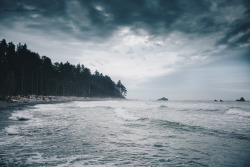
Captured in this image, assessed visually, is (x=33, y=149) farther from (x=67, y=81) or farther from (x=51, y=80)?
(x=67, y=81)

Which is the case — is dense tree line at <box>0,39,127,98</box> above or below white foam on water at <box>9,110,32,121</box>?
above

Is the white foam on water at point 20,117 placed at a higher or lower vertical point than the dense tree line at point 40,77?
lower

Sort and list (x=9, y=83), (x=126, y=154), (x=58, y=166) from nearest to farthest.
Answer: (x=58, y=166) → (x=126, y=154) → (x=9, y=83)

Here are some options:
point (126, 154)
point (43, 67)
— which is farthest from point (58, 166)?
point (43, 67)

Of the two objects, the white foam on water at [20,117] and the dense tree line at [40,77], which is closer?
the white foam on water at [20,117]

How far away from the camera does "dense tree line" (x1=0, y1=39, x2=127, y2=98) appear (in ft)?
167

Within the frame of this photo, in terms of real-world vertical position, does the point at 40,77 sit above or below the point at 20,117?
above

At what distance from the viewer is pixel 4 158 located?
12.8ft

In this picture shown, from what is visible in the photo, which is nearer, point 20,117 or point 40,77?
point 20,117

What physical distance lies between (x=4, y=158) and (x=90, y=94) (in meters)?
122

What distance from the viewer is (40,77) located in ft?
226

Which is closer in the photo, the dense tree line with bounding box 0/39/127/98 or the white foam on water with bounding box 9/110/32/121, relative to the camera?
the white foam on water with bounding box 9/110/32/121

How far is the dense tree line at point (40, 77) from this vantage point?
50.9m

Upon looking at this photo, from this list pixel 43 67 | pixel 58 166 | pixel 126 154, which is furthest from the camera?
pixel 43 67
